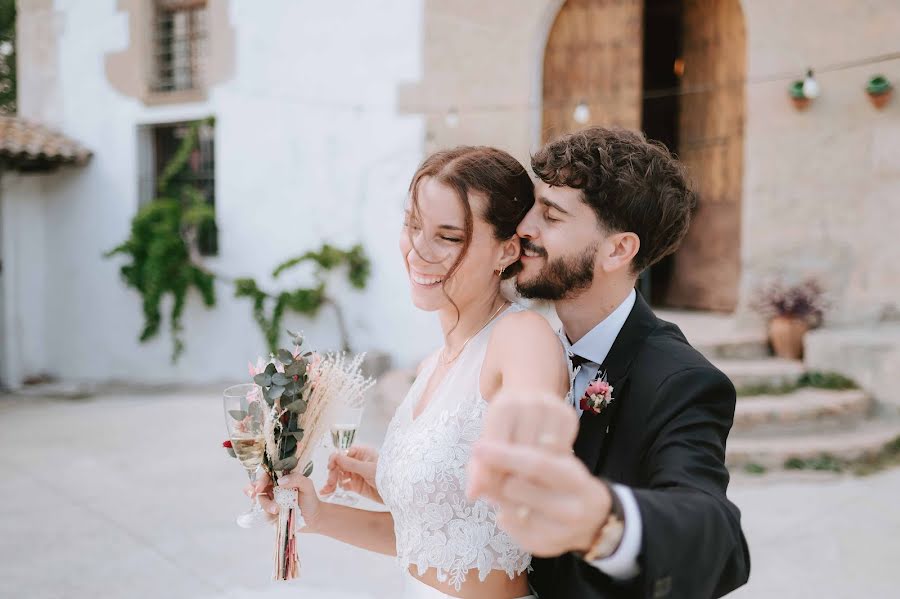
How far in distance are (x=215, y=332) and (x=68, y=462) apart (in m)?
3.54

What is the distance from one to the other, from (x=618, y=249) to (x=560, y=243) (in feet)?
0.38

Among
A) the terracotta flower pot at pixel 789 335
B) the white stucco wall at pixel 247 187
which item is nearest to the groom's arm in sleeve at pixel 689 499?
the terracotta flower pot at pixel 789 335

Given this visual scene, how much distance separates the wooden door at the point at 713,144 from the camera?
7.19m

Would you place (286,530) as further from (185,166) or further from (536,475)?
(185,166)

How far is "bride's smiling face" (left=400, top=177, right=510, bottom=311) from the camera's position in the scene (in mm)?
1485

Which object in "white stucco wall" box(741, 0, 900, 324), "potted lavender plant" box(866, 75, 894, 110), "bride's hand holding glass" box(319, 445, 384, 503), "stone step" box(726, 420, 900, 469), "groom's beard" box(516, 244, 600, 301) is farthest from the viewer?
"white stucco wall" box(741, 0, 900, 324)

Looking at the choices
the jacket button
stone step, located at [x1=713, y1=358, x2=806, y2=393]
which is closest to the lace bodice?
the jacket button

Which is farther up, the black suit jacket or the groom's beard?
the groom's beard

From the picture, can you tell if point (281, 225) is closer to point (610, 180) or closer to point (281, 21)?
point (281, 21)

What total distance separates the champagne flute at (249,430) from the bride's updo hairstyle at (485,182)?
533 mm

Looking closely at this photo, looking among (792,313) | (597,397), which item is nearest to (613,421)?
(597,397)

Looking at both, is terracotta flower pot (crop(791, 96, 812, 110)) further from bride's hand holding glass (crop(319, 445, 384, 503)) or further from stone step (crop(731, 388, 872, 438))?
bride's hand holding glass (crop(319, 445, 384, 503))

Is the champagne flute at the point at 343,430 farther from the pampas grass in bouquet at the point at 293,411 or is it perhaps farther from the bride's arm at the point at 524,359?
the bride's arm at the point at 524,359

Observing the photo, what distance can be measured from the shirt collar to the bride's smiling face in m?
0.26
